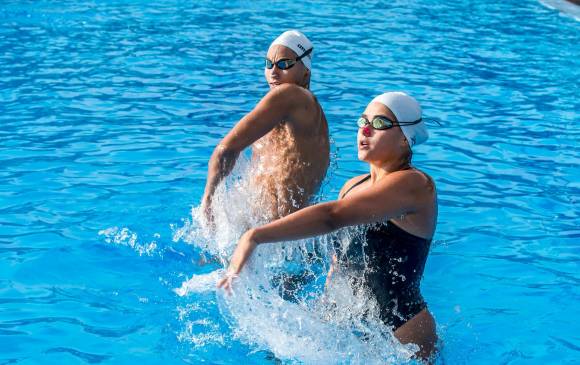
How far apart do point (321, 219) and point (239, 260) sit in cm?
38

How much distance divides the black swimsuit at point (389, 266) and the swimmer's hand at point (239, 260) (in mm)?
588

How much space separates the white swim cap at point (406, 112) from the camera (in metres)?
3.91

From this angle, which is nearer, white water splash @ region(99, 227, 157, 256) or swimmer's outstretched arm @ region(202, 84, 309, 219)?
swimmer's outstretched arm @ region(202, 84, 309, 219)

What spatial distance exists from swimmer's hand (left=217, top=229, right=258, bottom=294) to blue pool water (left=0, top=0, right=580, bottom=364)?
31.5 inches

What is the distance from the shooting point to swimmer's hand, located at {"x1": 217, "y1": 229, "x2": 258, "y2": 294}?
3.58m

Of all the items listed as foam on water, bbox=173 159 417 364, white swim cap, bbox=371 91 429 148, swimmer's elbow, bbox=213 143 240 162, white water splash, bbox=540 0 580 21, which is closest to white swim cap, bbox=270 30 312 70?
swimmer's elbow, bbox=213 143 240 162

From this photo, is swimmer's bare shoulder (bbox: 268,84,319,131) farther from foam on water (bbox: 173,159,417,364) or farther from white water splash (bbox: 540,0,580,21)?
white water splash (bbox: 540,0,580,21)

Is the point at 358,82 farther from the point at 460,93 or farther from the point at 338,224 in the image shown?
the point at 338,224

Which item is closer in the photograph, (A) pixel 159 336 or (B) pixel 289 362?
(B) pixel 289 362

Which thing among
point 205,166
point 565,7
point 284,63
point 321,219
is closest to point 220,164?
point 284,63

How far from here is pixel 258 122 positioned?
5031 millimetres

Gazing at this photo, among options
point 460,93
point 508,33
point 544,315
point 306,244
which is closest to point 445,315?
point 544,315

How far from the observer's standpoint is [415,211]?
3.81 m

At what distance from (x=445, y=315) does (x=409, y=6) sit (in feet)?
Result: 40.4
